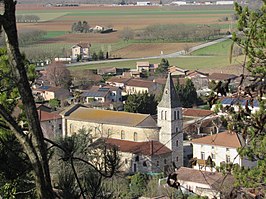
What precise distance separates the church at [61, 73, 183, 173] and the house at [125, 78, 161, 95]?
7.98m

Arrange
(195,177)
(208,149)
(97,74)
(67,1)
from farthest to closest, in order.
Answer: (67,1), (97,74), (208,149), (195,177)

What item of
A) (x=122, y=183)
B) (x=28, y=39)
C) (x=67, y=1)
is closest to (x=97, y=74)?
(x=28, y=39)

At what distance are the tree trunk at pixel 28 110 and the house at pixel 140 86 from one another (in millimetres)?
29177

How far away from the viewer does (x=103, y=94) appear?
30266 millimetres

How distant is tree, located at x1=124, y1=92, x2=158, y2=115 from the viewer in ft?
82.8

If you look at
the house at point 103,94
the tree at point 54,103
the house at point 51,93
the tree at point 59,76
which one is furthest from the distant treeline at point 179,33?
the tree at point 54,103

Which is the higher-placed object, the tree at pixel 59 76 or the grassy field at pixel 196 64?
the tree at pixel 59 76

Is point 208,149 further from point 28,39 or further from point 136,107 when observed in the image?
point 28,39

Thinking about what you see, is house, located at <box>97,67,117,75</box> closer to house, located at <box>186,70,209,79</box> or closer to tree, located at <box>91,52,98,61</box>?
house, located at <box>186,70,209,79</box>

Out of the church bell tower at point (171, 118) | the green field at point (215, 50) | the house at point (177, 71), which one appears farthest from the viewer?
the green field at point (215, 50)

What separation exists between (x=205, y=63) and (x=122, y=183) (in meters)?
29.8

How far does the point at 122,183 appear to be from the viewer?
15.6 meters

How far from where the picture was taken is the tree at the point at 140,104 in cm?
2523

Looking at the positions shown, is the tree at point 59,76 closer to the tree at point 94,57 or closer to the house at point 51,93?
the house at point 51,93
